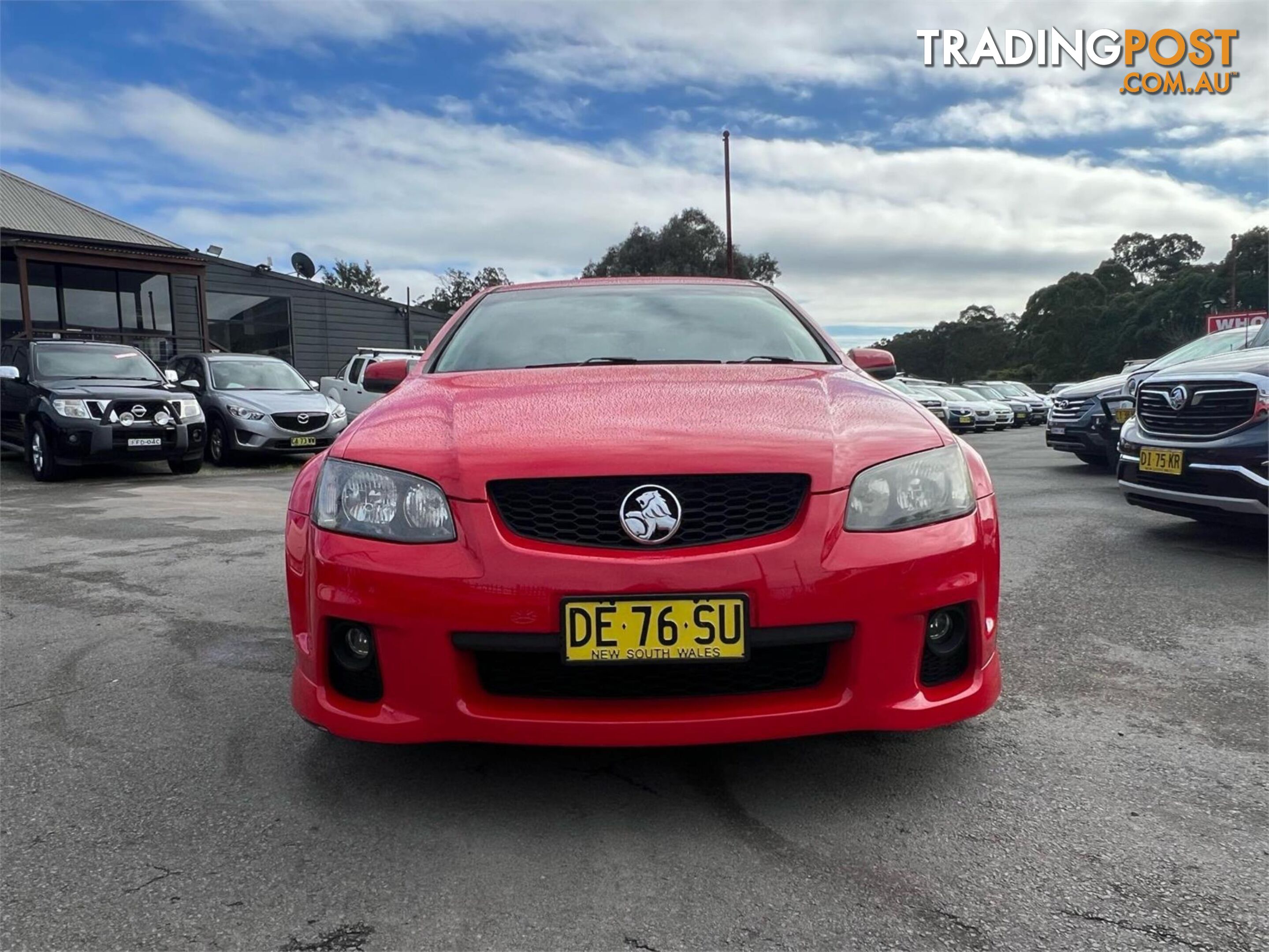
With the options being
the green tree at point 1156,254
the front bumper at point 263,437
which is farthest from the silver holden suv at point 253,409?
the green tree at point 1156,254

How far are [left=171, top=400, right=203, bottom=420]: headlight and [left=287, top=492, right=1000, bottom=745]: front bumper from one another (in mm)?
8865

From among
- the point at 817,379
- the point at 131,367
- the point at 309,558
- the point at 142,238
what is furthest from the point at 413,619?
the point at 142,238

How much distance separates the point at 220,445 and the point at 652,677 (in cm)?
1075

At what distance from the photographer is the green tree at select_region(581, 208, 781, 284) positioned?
42.1m

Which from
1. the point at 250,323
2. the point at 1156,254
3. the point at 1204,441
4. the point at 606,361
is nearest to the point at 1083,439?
the point at 1204,441

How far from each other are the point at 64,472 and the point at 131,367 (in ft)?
4.85

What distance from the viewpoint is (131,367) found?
416 inches

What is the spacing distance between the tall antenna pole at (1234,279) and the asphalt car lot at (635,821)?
5839cm

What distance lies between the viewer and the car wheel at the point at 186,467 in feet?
34.1

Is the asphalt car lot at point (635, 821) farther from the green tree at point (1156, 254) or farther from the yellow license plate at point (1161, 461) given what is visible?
the green tree at point (1156, 254)

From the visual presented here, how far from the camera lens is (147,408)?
969 cm

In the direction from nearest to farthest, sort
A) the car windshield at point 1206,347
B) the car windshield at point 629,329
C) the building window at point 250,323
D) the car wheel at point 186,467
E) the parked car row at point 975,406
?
the car windshield at point 629,329 → the car windshield at point 1206,347 → the car wheel at point 186,467 → the building window at point 250,323 → the parked car row at point 975,406

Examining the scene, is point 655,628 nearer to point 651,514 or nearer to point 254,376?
point 651,514

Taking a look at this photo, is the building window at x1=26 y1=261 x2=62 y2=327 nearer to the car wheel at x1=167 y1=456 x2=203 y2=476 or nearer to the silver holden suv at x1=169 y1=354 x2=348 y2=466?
the silver holden suv at x1=169 y1=354 x2=348 y2=466
